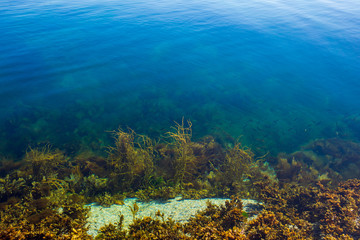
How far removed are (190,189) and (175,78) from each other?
615 centimetres

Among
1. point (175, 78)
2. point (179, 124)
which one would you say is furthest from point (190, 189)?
point (175, 78)

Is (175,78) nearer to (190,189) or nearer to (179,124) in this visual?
(179,124)

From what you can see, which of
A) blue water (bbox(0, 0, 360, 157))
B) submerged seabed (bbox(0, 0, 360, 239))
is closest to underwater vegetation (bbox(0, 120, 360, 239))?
submerged seabed (bbox(0, 0, 360, 239))

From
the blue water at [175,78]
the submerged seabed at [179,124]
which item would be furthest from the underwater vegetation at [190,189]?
the blue water at [175,78]

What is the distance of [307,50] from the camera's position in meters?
12.6

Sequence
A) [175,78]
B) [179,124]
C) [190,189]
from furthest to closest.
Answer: [175,78] → [179,124] → [190,189]

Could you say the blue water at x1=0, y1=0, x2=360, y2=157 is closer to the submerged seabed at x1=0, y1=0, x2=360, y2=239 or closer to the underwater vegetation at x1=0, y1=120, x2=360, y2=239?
the submerged seabed at x1=0, y1=0, x2=360, y2=239

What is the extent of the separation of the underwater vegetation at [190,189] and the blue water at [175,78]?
0.76 meters

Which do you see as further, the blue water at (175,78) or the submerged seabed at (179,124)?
the blue water at (175,78)

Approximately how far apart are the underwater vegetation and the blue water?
764mm

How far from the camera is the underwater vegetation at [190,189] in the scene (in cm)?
345

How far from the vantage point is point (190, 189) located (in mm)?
5309

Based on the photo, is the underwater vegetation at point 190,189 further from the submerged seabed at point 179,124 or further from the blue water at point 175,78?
the blue water at point 175,78

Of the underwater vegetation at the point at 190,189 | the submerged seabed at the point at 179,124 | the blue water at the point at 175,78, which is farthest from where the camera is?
the blue water at the point at 175,78
